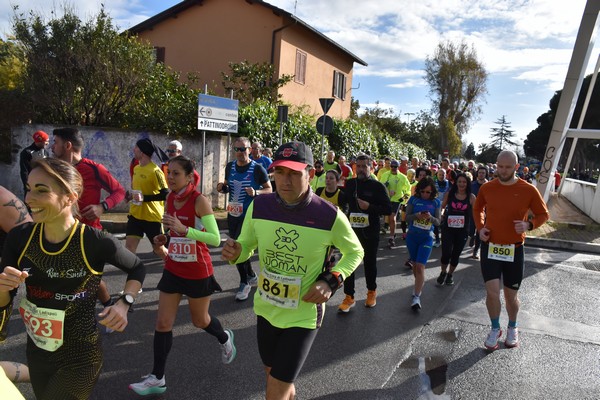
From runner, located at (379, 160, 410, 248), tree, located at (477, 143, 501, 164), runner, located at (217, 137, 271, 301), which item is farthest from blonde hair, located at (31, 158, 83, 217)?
tree, located at (477, 143, 501, 164)

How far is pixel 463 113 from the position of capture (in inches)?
2004

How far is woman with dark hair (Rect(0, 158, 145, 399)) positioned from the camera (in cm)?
226

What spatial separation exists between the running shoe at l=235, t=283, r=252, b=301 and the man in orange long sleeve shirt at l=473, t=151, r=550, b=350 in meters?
3.02

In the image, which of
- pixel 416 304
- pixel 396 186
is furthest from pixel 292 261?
pixel 396 186

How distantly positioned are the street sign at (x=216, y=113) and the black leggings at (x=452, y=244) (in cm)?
692

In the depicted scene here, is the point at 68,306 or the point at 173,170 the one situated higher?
the point at 173,170

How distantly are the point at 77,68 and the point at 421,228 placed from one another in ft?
33.8

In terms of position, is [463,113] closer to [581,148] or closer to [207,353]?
[581,148]

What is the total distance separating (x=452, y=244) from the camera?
290 inches

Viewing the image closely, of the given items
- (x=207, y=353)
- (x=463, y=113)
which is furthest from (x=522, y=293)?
(x=463, y=113)

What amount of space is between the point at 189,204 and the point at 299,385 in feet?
6.02

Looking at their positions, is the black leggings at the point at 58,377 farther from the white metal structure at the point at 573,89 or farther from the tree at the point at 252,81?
the white metal structure at the point at 573,89

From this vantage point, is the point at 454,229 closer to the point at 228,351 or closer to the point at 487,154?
the point at 228,351

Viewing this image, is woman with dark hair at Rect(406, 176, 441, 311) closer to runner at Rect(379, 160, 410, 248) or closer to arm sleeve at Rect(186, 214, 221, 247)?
arm sleeve at Rect(186, 214, 221, 247)
